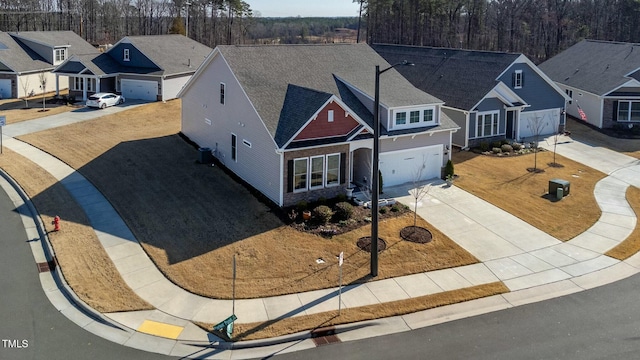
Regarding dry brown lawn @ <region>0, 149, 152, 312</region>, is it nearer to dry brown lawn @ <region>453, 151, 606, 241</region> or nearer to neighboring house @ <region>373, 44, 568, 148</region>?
dry brown lawn @ <region>453, 151, 606, 241</region>

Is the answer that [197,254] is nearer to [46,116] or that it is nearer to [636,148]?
[46,116]

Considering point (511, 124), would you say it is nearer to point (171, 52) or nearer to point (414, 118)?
point (414, 118)

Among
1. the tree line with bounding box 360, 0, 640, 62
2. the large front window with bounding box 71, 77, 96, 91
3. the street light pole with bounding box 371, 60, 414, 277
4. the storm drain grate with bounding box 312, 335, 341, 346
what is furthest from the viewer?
the tree line with bounding box 360, 0, 640, 62

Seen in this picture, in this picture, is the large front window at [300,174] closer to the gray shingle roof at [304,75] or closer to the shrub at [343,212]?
the gray shingle roof at [304,75]

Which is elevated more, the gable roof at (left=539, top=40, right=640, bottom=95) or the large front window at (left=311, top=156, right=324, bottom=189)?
the gable roof at (left=539, top=40, right=640, bottom=95)

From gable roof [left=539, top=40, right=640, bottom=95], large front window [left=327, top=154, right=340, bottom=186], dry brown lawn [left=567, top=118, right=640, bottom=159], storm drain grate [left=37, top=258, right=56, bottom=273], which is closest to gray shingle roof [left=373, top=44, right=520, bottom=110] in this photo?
dry brown lawn [left=567, top=118, right=640, bottom=159]

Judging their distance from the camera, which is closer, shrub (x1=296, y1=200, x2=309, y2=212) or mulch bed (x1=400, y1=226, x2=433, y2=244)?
mulch bed (x1=400, y1=226, x2=433, y2=244)

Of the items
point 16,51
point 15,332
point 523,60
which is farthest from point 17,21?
point 15,332

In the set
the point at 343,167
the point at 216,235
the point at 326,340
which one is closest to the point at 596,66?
the point at 343,167
